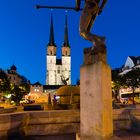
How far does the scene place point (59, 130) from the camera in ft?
44.3

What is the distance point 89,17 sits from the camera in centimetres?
1020

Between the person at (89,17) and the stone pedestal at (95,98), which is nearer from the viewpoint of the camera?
the stone pedestal at (95,98)

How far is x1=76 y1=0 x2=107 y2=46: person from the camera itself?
1011 centimetres

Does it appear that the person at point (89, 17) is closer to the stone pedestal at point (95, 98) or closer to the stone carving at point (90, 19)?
the stone carving at point (90, 19)

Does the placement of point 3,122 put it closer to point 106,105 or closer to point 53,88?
point 106,105

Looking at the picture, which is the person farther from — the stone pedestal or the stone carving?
the stone pedestal

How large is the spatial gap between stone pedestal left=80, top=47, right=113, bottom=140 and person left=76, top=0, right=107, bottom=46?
19.5 inches

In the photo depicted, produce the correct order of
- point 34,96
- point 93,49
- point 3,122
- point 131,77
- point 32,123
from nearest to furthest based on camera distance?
point 93,49 < point 3,122 < point 32,123 < point 131,77 < point 34,96

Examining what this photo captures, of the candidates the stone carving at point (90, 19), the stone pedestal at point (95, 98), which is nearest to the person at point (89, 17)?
the stone carving at point (90, 19)

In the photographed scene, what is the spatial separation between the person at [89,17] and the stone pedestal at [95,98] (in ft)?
1.63

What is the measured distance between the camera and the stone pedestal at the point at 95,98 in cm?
927

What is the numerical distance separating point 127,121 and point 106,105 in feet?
17.9

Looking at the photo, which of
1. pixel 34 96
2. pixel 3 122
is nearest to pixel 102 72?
pixel 3 122

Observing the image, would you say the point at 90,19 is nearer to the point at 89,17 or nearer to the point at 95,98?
the point at 89,17
